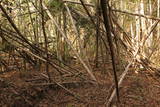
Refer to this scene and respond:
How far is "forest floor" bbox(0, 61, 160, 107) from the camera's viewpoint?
3086 millimetres

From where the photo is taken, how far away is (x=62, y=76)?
382 centimetres

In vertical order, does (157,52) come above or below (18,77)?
below

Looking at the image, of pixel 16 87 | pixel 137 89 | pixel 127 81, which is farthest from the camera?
pixel 127 81

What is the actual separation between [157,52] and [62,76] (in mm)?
3960

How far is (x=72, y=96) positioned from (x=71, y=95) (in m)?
0.03

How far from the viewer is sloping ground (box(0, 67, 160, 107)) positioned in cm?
309

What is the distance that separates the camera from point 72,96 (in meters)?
3.42

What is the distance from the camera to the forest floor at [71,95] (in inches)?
121

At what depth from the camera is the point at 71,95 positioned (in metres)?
3.45

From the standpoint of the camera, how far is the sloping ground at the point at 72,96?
3.09m

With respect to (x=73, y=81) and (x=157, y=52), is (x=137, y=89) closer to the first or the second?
(x=73, y=81)

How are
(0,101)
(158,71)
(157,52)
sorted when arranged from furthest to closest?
(157,52) → (158,71) → (0,101)

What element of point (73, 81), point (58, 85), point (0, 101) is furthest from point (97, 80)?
point (0, 101)

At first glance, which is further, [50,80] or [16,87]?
[50,80]
